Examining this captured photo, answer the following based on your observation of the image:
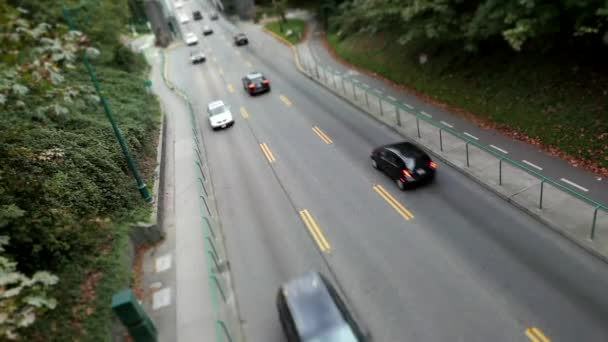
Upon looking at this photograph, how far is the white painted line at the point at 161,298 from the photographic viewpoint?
37.8 feet

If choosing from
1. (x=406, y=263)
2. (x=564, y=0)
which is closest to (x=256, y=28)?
(x=564, y=0)

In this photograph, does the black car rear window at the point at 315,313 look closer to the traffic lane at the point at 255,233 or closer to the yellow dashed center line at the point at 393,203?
the traffic lane at the point at 255,233

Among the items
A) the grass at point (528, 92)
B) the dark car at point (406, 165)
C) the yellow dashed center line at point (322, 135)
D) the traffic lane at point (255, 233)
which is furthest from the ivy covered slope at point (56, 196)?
the grass at point (528, 92)

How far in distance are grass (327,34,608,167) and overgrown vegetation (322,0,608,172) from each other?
0.04 m

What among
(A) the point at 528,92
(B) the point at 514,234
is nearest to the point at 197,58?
(A) the point at 528,92

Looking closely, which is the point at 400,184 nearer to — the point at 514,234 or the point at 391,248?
the point at 391,248

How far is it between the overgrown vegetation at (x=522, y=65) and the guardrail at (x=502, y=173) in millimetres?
2274

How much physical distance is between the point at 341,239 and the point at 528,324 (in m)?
5.83

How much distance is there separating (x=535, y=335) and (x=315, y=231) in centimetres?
711

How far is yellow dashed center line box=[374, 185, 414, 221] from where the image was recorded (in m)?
13.7

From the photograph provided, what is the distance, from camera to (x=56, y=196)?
12328 millimetres

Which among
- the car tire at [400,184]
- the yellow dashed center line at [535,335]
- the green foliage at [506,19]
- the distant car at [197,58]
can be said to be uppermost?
the green foliage at [506,19]

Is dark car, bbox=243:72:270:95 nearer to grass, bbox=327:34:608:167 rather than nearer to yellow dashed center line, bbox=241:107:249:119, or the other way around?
yellow dashed center line, bbox=241:107:249:119

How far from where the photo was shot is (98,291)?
1062 cm
